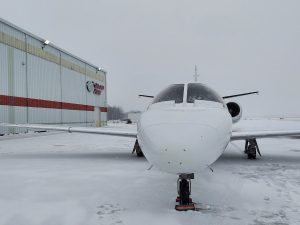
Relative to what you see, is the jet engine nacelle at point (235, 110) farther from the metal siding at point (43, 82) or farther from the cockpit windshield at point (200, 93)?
the metal siding at point (43, 82)

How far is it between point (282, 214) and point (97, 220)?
2389 mm

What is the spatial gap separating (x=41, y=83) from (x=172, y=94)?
20.2 meters

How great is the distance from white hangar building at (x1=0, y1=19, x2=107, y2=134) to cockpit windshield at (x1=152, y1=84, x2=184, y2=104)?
15.6 meters

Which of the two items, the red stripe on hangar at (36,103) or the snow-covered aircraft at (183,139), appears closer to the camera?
the snow-covered aircraft at (183,139)

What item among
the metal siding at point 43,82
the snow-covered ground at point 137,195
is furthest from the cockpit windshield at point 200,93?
the metal siding at point 43,82

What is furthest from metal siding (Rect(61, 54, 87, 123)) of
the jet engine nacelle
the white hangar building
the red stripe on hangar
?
the jet engine nacelle

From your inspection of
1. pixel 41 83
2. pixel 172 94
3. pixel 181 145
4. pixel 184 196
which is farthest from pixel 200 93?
pixel 41 83

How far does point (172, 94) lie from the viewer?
18.1 ft

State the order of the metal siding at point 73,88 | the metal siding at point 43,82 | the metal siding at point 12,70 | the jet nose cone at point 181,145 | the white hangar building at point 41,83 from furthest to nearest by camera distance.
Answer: the metal siding at point 73,88 < the metal siding at point 43,82 < the white hangar building at point 41,83 < the metal siding at point 12,70 < the jet nose cone at point 181,145

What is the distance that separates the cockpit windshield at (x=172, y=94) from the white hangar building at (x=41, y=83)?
613 inches

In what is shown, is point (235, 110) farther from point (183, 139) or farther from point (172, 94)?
point (183, 139)

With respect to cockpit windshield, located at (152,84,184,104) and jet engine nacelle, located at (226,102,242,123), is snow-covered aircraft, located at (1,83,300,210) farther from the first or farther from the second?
jet engine nacelle, located at (226,102,242,123)

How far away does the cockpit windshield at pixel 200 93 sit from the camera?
5.33 m

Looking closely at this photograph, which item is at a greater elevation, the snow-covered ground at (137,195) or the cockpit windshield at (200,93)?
the cockpit windshield at (200,93)
